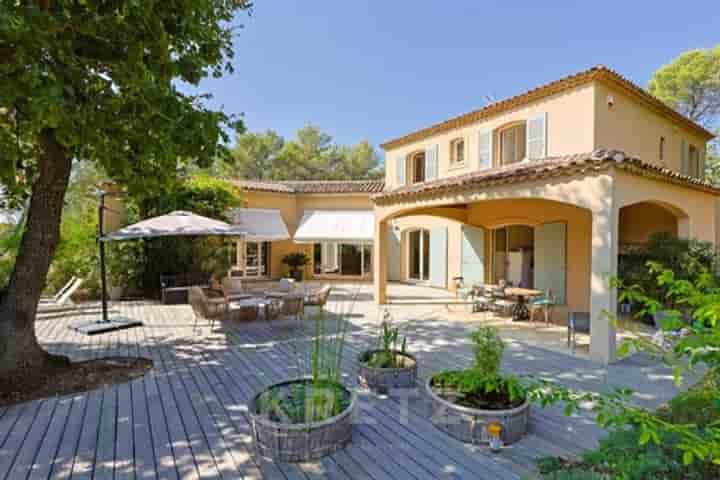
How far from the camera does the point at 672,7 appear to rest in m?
14.8

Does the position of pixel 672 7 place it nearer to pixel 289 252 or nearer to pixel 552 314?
pixel 552 314

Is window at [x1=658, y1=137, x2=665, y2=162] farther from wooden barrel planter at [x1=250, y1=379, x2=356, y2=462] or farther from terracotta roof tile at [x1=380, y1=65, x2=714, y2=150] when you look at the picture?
wooden barrel planter at [x1=250, y1=379, x2=356, y2=462]

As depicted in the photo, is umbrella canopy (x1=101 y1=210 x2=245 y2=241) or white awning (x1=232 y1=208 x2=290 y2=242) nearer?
umbrella canopy (x1=101 y1=210 x2=245 y2=241)

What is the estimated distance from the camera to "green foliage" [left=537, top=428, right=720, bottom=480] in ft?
10.4

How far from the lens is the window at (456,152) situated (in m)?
18.5

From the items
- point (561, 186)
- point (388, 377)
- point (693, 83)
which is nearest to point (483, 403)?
point (388, 377)

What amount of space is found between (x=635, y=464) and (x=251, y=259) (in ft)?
82.5

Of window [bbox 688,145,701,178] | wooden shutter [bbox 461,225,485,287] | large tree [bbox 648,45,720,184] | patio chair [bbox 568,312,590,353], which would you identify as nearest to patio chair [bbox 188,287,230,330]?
patio chair [bbox 568,312,590,353]

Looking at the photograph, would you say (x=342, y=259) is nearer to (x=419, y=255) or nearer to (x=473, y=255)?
(x=419, y=255)

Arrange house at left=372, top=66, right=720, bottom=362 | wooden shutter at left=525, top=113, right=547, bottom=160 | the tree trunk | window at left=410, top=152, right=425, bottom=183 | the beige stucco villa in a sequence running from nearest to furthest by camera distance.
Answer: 1. the tree trunk
2. house at left=372, top=66, right=720, bottom=362
3. the beige stucco villa
4. wooden shutter at left=525, top=113, right=547, bottom=160
5. window at left=410, top=152, right=425, bottom=183

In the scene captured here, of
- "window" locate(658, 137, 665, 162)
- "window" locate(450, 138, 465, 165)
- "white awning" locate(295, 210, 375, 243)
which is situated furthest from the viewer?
"white awning" locate(295, 210, 375, 243)

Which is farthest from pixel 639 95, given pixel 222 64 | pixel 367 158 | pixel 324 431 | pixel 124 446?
pixel 367 158

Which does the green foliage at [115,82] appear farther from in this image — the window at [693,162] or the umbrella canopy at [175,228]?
the window at [693,162]

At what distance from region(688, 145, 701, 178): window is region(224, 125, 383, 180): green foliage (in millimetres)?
29281
